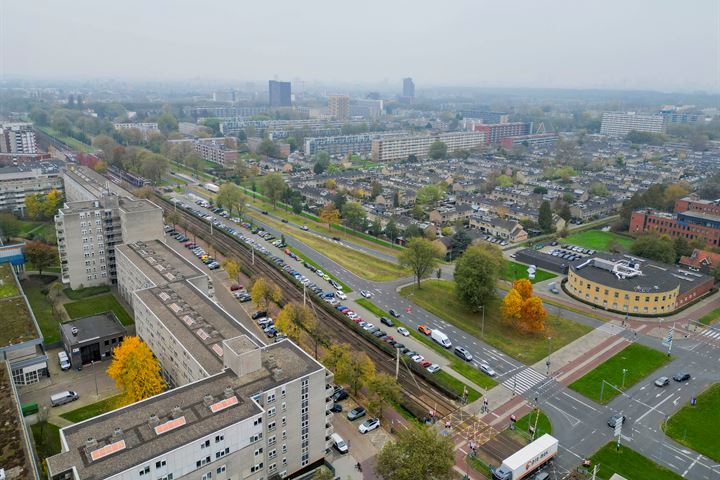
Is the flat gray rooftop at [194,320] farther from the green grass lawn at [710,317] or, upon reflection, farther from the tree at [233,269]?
the green grass lawn at [710,317]

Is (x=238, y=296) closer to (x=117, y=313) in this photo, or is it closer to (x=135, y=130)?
(x=117, y=313)

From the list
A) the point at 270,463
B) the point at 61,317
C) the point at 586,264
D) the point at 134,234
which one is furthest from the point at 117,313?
the point at 586,264

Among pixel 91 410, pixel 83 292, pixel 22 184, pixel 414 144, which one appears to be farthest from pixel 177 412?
pixel 414 144

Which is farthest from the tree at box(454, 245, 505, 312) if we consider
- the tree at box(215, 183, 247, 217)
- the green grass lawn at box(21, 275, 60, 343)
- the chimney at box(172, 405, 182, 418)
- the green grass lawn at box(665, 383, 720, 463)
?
the tree at box(215, 183, 247, 217)

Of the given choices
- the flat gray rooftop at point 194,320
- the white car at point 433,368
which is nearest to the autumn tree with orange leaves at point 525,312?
the white car at point 433,368

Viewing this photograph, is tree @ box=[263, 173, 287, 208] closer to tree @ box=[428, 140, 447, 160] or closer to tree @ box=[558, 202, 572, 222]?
tree @ box=[558, 202, 572, 222]

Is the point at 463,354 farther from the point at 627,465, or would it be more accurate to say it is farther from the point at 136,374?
the point at 136,374
